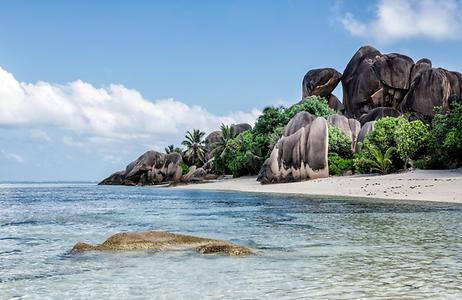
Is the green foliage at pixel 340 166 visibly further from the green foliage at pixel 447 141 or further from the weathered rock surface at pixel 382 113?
the weathered rock surface at pixel 382 113

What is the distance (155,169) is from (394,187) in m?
54.9

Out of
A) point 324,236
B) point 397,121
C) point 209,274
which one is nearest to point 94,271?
point 209,274

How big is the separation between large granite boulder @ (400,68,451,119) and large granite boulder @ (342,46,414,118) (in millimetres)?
7161

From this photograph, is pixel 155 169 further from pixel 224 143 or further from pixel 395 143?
pixel 395 143

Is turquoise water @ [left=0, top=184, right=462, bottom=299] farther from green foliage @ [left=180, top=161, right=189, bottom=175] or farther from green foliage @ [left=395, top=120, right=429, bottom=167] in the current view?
green foliage @ [left=180, top=161, right=189, bottom=175]

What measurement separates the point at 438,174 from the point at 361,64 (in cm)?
4171

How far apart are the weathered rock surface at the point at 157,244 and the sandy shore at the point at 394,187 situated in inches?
766

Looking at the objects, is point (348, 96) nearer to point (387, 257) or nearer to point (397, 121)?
point (397, 121)

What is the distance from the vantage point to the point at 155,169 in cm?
8275

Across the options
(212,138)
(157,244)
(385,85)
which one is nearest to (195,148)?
(212,138)

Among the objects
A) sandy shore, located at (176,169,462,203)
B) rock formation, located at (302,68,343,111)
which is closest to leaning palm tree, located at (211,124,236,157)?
rock formation, located at (302,68,343,111)

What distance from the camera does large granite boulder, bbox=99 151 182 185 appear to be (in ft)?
265

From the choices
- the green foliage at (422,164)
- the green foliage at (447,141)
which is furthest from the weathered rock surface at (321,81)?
the green foliage at (422,164)

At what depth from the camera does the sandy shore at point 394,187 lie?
96.3 ft
